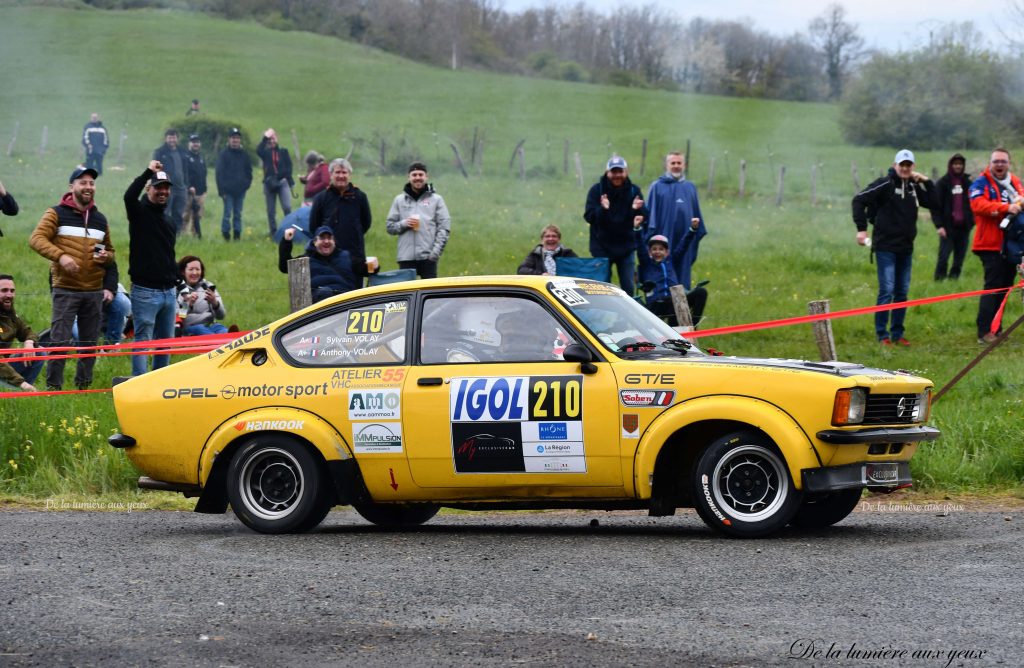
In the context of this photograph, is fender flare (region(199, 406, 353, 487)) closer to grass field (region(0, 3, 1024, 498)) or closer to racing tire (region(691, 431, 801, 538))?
racing tire (region(691, 431, 801, 538))

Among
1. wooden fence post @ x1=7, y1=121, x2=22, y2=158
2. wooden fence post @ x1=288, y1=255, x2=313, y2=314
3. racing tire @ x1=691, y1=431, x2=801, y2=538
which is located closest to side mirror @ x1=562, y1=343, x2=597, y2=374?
racing tire @ x1=691, y1=431, x2=801, y2=538

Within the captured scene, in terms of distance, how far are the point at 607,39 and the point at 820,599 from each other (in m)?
89.4

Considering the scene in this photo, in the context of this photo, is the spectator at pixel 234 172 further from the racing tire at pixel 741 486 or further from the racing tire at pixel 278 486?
the racing tire at pixel 741 486

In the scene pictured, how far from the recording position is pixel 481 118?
64562 mm

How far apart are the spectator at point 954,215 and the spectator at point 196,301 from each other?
1001 centimetres

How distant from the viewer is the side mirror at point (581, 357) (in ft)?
28.5

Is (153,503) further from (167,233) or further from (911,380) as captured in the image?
(911,380)

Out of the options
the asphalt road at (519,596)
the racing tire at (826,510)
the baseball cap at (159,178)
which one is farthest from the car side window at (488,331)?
the baseball cap at (159,178)

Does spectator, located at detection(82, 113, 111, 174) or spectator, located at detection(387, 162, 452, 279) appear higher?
spectator, located at detection(82, 113, 111, 174)

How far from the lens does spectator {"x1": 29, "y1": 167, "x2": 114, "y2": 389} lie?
13875 millimetres

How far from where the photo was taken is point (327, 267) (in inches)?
585

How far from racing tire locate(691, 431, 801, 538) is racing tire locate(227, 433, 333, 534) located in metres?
2.27

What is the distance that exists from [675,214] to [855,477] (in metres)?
9.16

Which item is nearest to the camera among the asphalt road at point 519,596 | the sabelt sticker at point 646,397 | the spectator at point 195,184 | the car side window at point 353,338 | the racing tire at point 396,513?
the asphalt road at point 519,596
